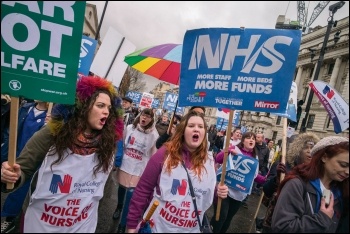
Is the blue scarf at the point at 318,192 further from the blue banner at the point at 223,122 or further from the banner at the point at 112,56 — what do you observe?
the blue banner at the point at 223,122

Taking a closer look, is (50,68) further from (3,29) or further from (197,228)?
(197,228)

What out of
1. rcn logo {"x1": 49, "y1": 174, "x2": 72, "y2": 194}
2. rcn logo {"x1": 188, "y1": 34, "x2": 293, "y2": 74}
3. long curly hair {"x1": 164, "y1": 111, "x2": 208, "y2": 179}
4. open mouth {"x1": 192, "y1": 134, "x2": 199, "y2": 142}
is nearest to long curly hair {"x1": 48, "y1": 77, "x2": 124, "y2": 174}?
rcn logo {"x1": 49, "y1": 174, "x2": 72, "y2": 194}

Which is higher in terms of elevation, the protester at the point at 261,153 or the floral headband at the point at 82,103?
the floral headband at the point at 82,103

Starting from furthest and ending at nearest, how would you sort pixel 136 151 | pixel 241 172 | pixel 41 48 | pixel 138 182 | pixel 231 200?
pixel 136 151
pixel 231 200
pixel 241 172
pixel 138 182
pixel 41 48

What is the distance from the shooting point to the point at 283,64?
236 cm

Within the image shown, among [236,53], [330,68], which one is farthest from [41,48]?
[330,68]

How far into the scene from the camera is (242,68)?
96.4 inches

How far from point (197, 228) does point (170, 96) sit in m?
11.2

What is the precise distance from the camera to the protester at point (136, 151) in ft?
13.5

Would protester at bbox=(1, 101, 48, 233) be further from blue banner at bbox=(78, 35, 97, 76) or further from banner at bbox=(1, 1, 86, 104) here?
banner at bbox=(1, 1, 86, 104)

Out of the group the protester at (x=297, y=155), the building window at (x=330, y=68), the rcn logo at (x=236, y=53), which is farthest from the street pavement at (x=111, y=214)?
the building window at (x=330, y=68)

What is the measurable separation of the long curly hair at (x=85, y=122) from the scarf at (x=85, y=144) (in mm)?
25

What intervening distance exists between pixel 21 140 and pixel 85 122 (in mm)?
1981

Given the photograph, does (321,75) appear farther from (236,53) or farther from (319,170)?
(319,170)
